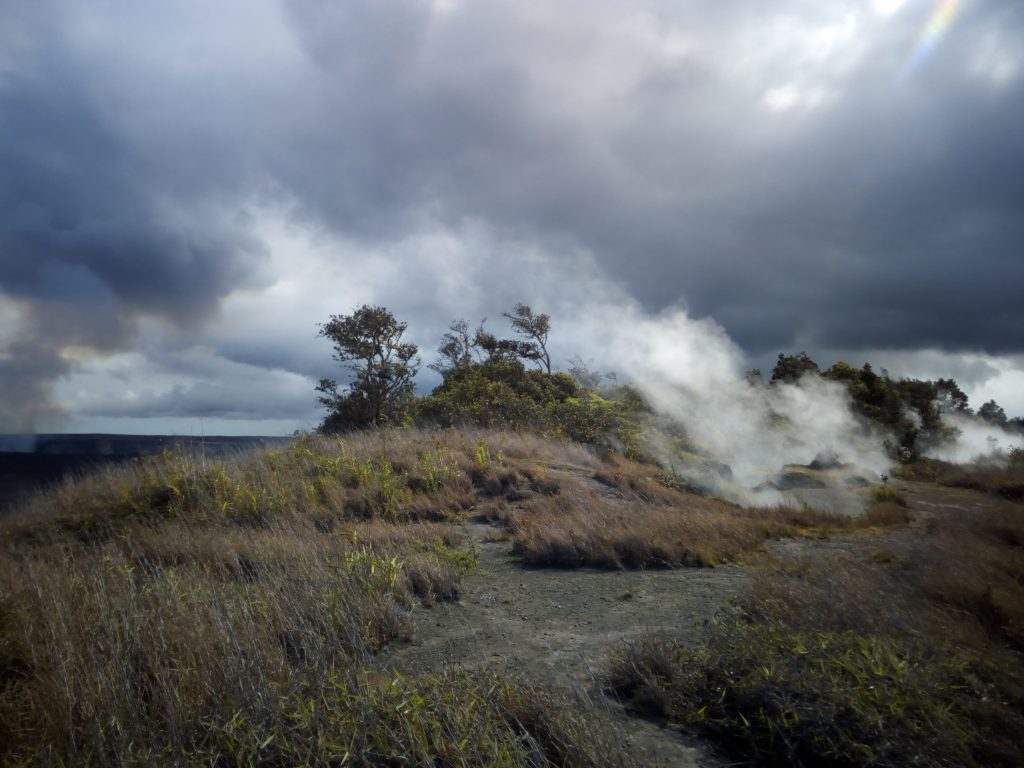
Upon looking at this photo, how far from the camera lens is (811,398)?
26.0 meters

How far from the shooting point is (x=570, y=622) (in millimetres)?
5125

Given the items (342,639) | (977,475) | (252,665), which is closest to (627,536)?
(342,639)

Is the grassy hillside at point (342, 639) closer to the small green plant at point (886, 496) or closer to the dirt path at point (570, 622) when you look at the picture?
the dirt path at point (570, 622)

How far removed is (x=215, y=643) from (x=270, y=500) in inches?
233

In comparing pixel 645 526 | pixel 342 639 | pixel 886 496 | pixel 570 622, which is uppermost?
pixel 645 526

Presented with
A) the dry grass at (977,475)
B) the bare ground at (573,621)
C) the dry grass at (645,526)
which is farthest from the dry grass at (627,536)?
the dry grass at (977,475)

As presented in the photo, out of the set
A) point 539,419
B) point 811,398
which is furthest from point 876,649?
point 811,398

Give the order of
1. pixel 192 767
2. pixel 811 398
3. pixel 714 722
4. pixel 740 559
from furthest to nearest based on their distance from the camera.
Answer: pixel 811 398 < pixel 740 559 < pixel 714 722 < pixel 192 767

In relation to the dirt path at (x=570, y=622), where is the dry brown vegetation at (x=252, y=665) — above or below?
above

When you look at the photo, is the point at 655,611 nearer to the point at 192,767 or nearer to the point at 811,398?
the point at 192,767

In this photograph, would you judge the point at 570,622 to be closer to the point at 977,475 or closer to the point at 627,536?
the point at 627,536

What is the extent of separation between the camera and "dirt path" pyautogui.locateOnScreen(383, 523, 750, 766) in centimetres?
338

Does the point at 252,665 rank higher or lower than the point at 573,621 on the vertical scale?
higher

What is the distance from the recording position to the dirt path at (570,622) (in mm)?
3375
